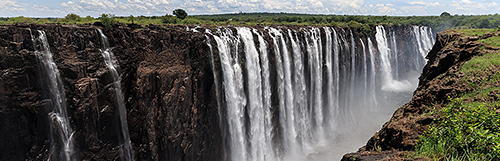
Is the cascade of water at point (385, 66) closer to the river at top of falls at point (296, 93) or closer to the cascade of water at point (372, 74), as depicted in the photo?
the river at top of falls at point (296, 93)

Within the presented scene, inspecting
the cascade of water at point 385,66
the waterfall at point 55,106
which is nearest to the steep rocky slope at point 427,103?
the waterfall at point 55,106

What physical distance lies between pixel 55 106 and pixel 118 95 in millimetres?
2945

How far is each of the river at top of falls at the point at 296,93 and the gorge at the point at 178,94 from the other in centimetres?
10

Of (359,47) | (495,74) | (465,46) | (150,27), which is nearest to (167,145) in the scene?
(150,27)

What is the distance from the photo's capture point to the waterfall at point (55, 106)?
12781 millimetres

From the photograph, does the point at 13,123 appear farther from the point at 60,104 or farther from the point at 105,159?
the point at 105,159

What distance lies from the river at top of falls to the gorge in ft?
0.33

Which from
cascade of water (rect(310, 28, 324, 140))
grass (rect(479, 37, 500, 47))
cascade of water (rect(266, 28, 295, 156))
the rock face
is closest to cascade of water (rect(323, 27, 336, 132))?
cascade of water (rect(310, 28, 324, 140))

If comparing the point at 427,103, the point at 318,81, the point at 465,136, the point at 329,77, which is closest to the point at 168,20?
the point at 318,81

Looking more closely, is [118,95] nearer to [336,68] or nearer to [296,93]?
[296,93]

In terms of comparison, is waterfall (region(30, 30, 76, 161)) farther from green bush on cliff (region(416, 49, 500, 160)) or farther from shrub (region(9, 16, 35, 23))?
green bush on cliff (region(416, 49, 500, 160))

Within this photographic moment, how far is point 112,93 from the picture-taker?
15.0 metres

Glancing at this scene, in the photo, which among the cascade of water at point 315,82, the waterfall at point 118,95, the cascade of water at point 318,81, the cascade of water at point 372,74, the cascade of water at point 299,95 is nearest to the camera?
the waterfall at point 118,95

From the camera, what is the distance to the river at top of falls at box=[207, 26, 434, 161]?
20.8 m
